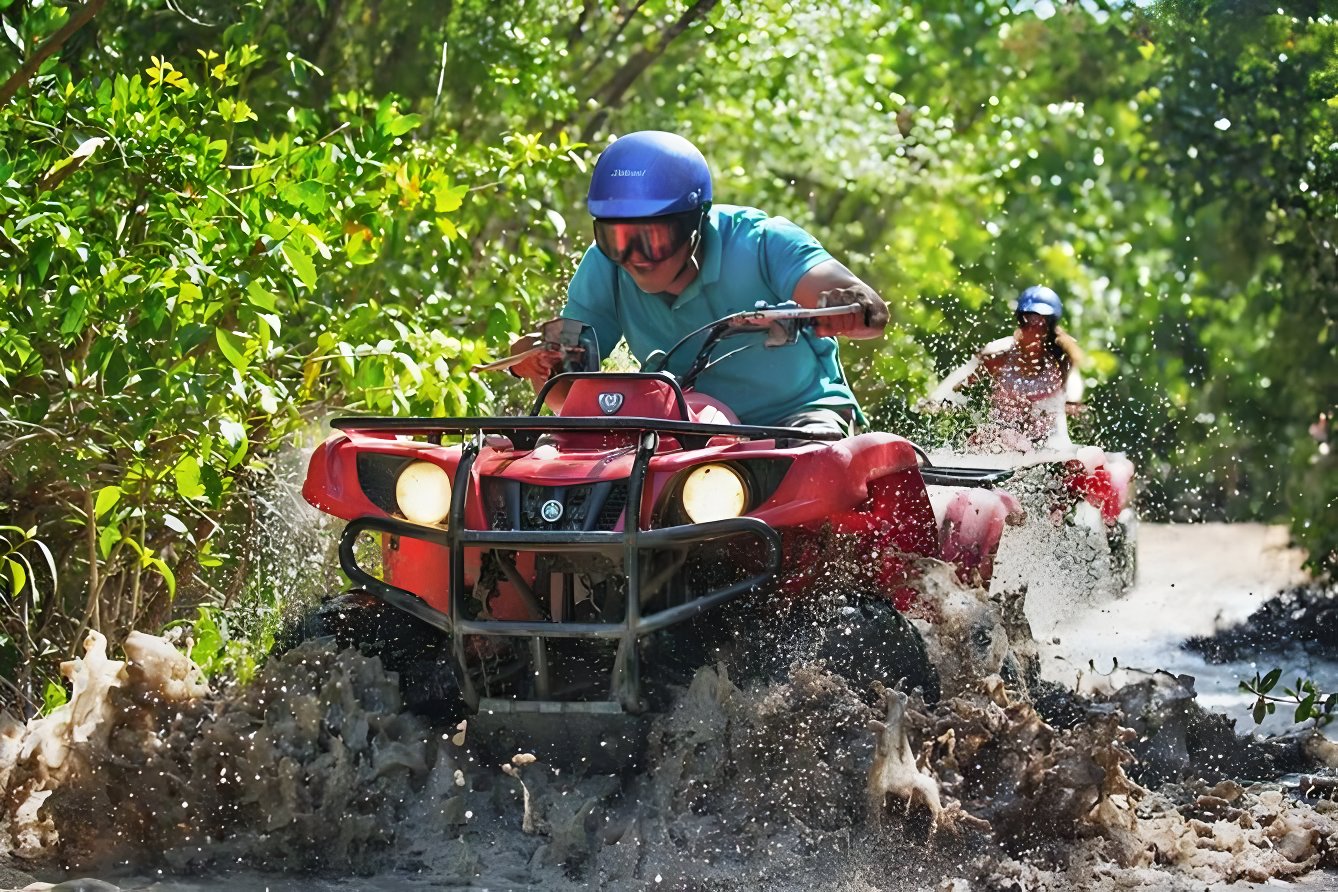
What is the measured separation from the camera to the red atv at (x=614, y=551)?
478 centimetres

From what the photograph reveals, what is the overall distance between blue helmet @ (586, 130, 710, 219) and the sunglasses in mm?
44

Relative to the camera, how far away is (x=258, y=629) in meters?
7.87

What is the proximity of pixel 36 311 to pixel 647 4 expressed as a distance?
6655 mm

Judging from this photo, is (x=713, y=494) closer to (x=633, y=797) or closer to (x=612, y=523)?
(x=612, y=523)

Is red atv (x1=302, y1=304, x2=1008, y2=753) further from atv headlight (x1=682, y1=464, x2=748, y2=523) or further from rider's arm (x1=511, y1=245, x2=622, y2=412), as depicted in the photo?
rider's arm (x1=511, y1=245, x2=622, y2=412)

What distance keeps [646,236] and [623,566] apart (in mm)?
1316

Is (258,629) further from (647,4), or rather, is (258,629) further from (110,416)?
(647,4)

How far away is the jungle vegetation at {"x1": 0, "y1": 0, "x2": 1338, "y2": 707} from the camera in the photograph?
6047mm

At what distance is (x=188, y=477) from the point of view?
19.6 ft

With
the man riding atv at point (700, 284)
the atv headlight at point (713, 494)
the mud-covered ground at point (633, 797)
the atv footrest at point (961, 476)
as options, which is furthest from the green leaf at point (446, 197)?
the atv headlight at point (713, 494)

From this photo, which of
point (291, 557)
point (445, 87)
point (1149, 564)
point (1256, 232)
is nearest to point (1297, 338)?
point (1256, 232)

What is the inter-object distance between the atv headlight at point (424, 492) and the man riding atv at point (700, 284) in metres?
0.91

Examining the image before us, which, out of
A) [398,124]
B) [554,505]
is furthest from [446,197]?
[554,505]

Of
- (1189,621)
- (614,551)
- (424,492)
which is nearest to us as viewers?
(614,551)
